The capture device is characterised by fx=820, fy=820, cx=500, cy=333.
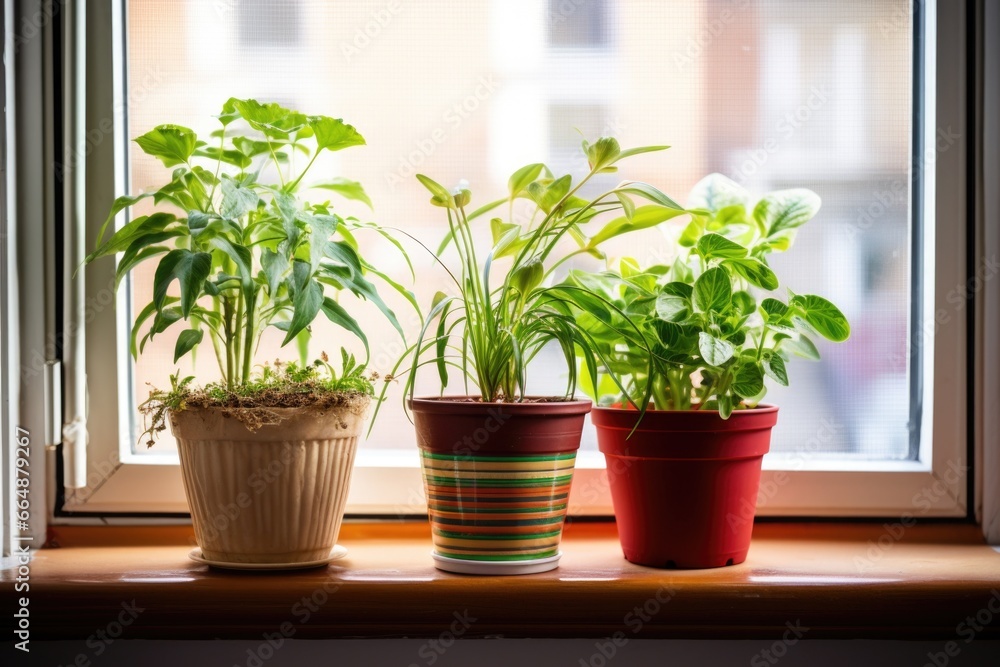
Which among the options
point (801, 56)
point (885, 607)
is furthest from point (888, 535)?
point (801, 56)

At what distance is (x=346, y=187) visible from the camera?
1002 mm

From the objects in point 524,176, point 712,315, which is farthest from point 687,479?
point 524,176

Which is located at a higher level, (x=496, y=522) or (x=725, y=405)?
(x=725, y=405)

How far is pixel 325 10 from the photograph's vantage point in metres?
1.13

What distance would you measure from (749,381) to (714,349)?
0.25 feet

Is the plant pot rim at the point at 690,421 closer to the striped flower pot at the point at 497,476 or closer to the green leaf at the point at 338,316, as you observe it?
the striped flower pot at the point at 497,476

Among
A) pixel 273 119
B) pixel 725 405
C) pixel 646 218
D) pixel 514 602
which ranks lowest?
pixel 514 602

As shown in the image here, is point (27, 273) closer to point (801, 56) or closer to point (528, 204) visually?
point (528, 204)

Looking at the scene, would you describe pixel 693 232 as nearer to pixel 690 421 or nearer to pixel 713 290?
pixel 713 290

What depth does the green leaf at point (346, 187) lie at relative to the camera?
1.00 meters

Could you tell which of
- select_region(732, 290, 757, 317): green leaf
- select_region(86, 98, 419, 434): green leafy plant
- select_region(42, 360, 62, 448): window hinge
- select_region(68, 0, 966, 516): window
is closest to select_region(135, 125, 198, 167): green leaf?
select_region(86, 98, 419, 434): green leafy plant

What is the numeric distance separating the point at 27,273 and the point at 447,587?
2.15ft

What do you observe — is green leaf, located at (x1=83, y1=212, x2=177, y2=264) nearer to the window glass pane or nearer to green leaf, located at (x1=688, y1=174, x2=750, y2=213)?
the window glass pane

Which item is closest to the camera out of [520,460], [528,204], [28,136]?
[520,460]
